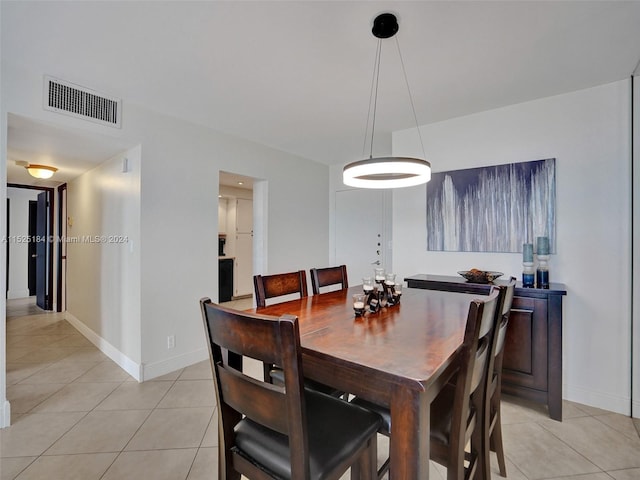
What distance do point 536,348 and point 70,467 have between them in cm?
297

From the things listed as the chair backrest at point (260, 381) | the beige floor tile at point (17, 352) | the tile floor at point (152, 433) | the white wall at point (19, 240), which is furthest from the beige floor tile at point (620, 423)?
the white wall at point (19, 240)

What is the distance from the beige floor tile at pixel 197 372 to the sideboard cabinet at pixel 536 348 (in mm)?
2457

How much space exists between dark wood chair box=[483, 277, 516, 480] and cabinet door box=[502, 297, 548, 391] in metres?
0.75

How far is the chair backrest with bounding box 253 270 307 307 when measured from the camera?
1786mm

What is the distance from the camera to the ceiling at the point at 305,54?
1.54m

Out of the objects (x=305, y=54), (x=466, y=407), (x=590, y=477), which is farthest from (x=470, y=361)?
(x=305, y=54)

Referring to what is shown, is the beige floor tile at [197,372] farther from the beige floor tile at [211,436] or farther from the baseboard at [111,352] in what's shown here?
the beige floor tile at [211,436]

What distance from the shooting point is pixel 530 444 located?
5.88 ft

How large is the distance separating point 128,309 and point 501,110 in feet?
12.6

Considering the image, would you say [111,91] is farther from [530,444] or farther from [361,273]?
[530,444]

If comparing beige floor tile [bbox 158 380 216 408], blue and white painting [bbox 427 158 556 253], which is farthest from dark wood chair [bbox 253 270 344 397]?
blue and white painting [bbox 427 158 556 253]

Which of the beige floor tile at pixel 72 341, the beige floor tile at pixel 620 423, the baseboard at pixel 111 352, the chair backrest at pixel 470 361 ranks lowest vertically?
the beige floor tile at pixel 620 423

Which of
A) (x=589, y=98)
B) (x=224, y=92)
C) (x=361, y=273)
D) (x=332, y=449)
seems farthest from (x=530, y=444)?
(x=224, y=92)

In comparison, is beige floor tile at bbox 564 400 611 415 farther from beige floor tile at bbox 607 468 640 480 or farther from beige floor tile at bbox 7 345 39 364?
beige floor tile at bbox 7 345 39 364
